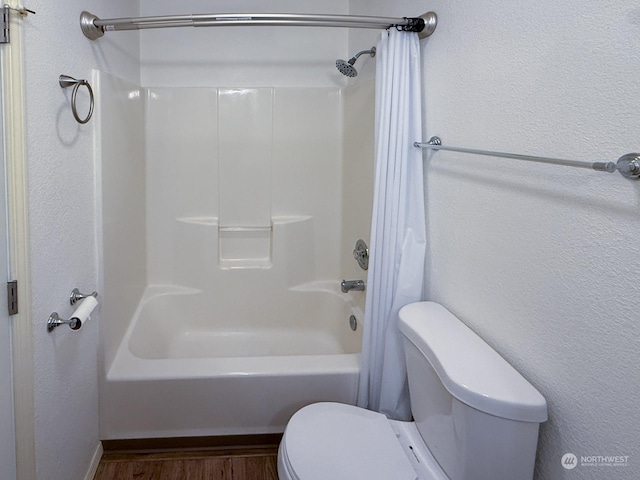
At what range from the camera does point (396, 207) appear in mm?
1805

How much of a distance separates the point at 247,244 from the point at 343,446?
5.86ft

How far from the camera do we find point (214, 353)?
2775 mm

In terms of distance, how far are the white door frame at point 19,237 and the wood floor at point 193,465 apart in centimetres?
68

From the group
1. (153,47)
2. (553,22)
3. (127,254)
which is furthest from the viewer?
(153,47)

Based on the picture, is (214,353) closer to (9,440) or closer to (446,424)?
(9,440)

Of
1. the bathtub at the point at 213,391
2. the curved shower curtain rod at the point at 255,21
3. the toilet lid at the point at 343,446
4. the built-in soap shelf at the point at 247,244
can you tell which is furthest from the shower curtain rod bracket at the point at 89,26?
the toilet lid at the point at 343,446

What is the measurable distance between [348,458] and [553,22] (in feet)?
3.88

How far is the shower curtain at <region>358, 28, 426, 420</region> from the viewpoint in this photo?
1788 mm

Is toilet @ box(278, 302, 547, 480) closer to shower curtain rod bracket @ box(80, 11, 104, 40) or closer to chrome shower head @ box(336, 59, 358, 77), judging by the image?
chrome shower head @ box(336, 59, 358, 77)

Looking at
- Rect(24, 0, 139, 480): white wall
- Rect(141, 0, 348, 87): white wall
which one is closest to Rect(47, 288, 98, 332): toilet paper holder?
Rect(24, 0, 139, 480): white wall

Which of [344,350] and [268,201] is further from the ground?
[268,201]

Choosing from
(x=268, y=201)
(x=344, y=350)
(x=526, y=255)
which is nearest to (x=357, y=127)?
(x=268, y=201)

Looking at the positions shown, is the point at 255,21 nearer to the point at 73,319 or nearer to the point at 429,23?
the point at 429,23

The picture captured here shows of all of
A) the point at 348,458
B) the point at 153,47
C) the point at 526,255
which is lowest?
the point at 348,458
